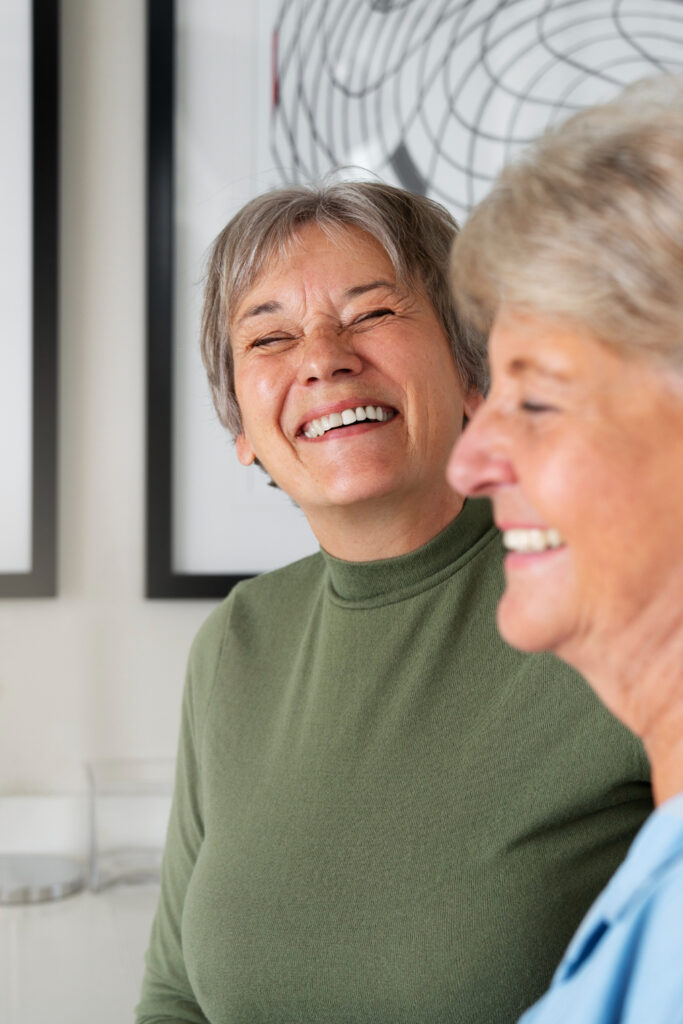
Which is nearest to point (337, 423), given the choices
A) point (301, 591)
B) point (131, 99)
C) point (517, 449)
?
point (301, 591)

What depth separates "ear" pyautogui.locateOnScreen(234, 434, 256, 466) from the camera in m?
1.39

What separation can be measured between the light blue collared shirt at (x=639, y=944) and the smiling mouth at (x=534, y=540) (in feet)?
0.52

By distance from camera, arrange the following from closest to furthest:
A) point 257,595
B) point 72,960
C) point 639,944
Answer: point 639,944 < point 257,595 < point 72,960

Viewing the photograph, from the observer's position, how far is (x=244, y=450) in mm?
1405

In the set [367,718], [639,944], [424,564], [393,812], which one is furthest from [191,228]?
[639,944]

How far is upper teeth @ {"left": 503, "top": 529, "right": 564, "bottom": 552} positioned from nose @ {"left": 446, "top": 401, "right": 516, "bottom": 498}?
3 centimetres

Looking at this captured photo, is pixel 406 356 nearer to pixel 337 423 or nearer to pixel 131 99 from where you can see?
→ pixel 337 423

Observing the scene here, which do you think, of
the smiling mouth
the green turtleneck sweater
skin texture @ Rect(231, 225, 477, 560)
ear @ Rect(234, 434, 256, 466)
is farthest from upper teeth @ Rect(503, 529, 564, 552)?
ear @ Rect(234, 434, 256, 466)

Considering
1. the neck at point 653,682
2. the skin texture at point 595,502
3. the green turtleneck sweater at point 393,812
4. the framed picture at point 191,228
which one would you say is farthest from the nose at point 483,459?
the framed picture at point 191,228

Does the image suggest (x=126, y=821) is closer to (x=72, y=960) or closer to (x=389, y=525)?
(x=72, y=960)

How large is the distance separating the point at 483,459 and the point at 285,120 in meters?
1.29

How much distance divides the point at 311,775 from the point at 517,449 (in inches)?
23.4

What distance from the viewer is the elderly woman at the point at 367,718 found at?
101 cm

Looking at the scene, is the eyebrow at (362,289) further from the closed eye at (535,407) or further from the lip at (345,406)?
the closed eye at (535,407)
